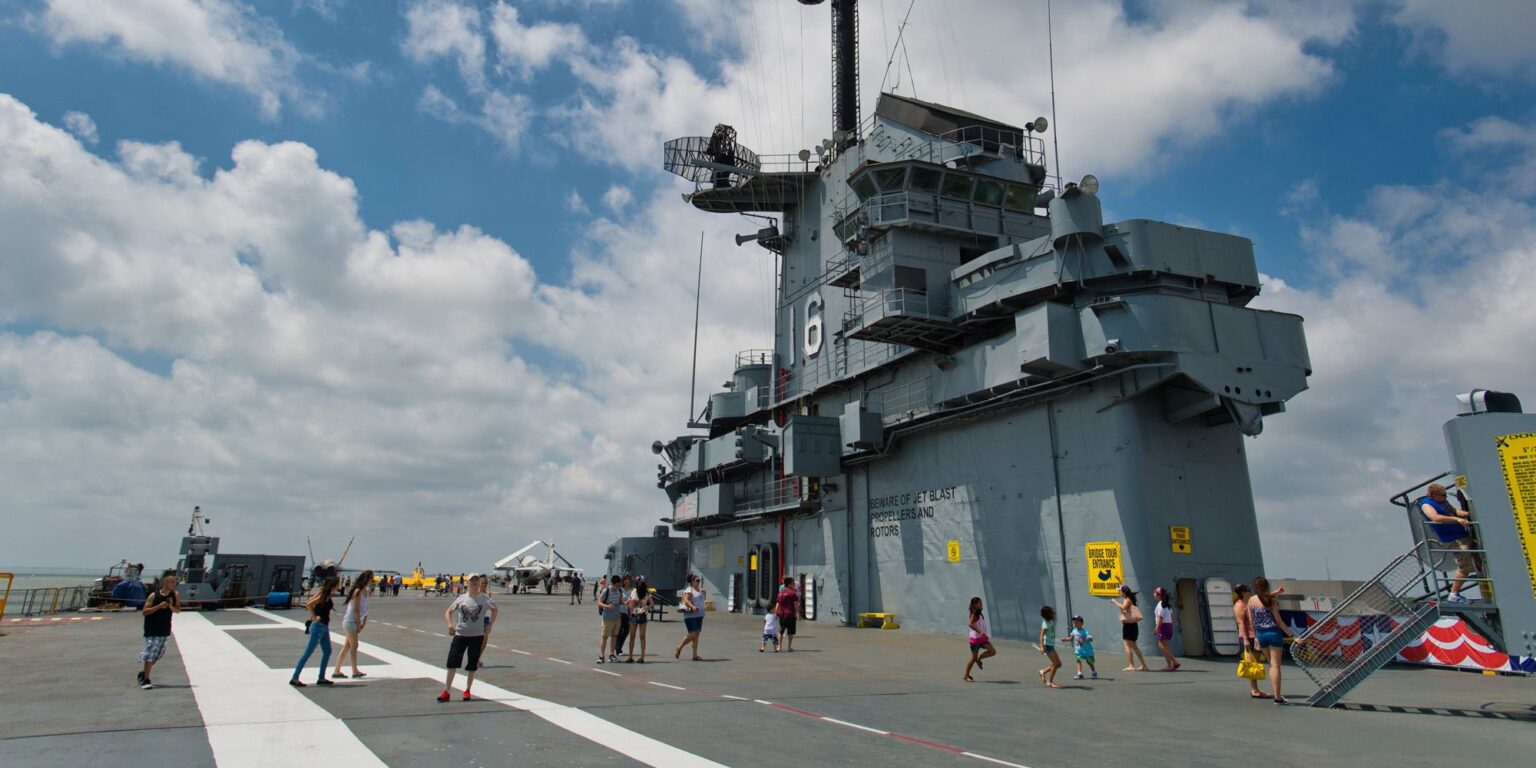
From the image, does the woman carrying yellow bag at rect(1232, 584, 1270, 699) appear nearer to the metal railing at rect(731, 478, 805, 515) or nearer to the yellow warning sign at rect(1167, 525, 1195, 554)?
the yellow warning sign at rect(1167, 525, 1195, 554)

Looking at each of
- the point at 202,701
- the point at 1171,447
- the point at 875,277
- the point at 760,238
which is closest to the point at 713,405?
the point at 760,238

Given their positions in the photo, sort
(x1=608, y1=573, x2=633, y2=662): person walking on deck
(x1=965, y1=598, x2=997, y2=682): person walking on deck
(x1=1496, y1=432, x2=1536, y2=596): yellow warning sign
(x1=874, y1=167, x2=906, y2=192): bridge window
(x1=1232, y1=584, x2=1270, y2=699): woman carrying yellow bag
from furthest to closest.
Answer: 1. (x1=874, y1=167, x2=906, y2=192): bridge window
2. (x1=608, y1=573, x2=633, y2=662): person walking on deck
3. (x1=965, y1=598, x2=997, y2=682): person walking on deck
4. (x1=1232, y1=584, x2=1270, y2=699): woman carrying yellow bag
5. (x1=1496, y1=432, x2=1536, y2=596): yellow warning sign

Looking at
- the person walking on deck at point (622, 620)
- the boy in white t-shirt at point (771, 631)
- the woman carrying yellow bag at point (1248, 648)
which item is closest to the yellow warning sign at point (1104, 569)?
the woman carrying yellow bag at point (1248, 648)

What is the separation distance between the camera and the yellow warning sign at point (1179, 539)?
669 inches

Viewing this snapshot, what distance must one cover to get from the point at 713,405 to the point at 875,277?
12.8 metres

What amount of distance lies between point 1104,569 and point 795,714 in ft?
34.6

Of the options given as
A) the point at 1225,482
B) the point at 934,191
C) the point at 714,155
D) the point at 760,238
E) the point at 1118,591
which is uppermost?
the point at 714,155

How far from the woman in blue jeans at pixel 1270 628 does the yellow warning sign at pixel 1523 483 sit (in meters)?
2.58

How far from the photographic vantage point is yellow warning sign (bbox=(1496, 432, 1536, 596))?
30.3 feet

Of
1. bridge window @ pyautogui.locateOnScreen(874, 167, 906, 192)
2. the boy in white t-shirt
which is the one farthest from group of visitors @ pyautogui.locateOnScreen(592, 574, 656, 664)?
bridge window @ pyautogui.locateOnScreen(874, 167, 906, 192)

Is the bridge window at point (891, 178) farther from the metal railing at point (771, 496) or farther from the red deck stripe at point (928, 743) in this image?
the red deck stripe at point (928, 743)

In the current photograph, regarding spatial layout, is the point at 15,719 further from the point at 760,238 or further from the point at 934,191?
the point at 760,238

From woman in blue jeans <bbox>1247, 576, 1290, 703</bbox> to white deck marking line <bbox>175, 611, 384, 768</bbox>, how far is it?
1050cm

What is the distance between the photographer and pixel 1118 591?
16.8m
